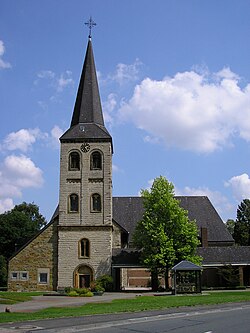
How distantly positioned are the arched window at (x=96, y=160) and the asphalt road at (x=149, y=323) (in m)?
28.7

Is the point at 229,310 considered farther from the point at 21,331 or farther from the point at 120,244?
the point at 120,244

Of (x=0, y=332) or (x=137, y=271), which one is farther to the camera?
(x=137, y=271)

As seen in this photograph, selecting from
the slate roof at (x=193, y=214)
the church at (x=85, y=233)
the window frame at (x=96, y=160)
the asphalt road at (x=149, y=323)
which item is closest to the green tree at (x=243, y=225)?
the slate roof at (x=193, y=214)

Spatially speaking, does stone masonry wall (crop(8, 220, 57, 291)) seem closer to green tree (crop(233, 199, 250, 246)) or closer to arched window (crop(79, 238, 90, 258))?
arched window (crop(79, 238, 90, 258))

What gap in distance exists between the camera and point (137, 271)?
2285 inches

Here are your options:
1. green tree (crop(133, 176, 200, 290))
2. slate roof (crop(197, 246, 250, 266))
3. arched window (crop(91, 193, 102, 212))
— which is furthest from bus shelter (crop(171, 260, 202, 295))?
arched window (crop(91, 193, 102, 212))

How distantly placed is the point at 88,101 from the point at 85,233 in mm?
14652

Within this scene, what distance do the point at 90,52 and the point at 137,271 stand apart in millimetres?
28402

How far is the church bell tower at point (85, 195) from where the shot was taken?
4525 cm

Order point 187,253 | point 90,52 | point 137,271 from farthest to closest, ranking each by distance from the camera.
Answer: point 137,271 < point 90,52 < point 187,253

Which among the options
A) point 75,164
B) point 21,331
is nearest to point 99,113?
point 75,164

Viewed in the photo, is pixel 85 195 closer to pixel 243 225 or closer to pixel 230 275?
pixel 230 275

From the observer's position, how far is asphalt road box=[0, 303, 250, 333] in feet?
46.8

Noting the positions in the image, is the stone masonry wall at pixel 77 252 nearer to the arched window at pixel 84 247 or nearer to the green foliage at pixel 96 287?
the arched window at pixel 84 247
